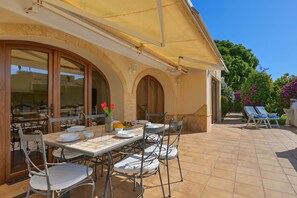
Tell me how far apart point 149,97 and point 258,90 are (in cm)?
900

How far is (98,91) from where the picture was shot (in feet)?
18.0

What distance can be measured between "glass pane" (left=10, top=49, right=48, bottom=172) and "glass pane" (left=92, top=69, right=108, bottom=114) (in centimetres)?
155

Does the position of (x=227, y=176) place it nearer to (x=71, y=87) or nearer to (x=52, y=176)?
(x=52, y=176)

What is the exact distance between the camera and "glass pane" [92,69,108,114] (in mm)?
5305

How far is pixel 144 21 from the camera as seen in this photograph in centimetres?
318

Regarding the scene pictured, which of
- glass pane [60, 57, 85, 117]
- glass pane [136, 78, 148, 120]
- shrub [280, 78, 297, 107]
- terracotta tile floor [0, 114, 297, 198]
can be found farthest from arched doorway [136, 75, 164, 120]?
shrub [280, 78, 297, 107]

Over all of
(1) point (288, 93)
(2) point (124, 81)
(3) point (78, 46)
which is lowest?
(1) point (288, 93)

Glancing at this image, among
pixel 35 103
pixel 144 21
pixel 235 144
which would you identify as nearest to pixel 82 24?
pixel 144 21

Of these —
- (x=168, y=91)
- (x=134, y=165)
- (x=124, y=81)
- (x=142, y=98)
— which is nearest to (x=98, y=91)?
(x=124, y=81)

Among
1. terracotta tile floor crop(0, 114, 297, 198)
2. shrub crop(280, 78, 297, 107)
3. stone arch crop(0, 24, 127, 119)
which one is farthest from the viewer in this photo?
shrub crop(280, 78, 297, 107)

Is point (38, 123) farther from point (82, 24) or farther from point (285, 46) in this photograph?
point (285, 46)

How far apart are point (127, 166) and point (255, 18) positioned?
1699cm

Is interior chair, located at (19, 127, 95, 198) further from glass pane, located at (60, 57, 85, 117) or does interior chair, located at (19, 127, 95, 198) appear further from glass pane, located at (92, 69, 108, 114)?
glass pane, located at (92, 69, 108, 114)

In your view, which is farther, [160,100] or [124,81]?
[160,100]
